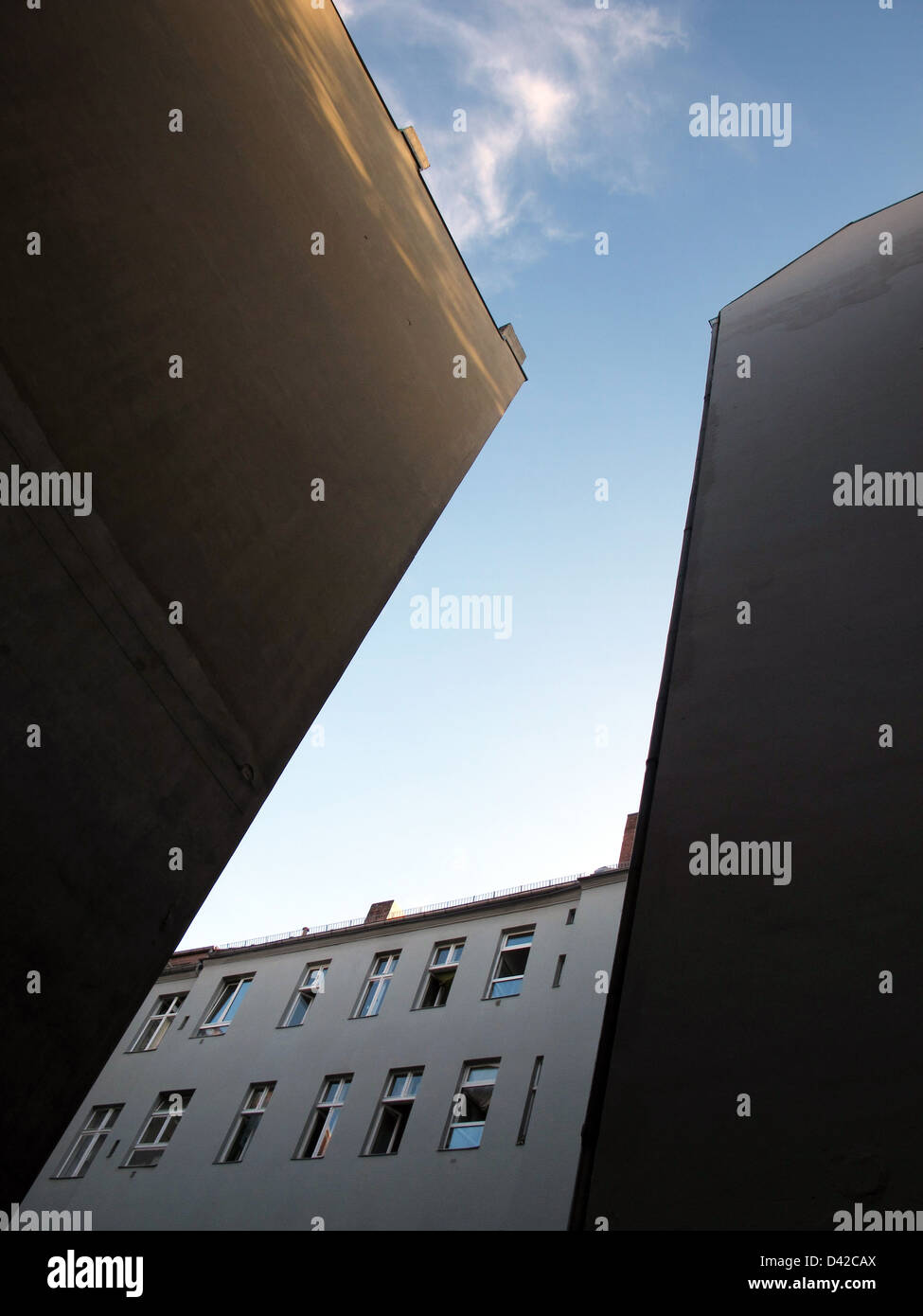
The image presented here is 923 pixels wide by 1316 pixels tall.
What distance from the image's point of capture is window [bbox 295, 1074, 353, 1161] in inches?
631

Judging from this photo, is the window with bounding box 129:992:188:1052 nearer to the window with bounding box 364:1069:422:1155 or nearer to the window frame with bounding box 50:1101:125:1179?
the window frame with bounding box 50:1101:125:1179

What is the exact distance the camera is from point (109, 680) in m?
6.09

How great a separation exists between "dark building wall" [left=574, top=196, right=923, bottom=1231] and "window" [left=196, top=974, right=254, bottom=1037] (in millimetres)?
16527

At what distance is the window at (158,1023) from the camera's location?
2072 centimetres

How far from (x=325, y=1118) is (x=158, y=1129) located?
4.34 metres

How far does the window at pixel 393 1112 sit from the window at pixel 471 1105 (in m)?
0.98

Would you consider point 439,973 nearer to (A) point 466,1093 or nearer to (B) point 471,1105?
(A) point 466,1093

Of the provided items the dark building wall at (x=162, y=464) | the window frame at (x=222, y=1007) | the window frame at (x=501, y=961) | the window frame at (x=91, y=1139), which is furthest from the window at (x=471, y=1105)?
the dark building wall at (x=162, y=464)

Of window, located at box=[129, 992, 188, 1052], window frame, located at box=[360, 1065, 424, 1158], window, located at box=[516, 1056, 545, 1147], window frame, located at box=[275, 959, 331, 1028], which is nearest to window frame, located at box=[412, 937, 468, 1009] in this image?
window frame, located at box=[360, 1065, 424, 1158]

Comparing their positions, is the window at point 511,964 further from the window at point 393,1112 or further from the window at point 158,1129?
the window at point 158,1129

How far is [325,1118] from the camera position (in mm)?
16578

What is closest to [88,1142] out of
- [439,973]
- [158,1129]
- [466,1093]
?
[158,1129]
